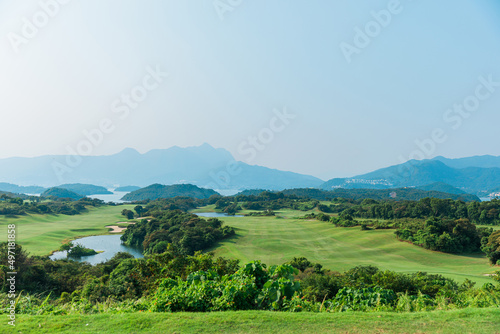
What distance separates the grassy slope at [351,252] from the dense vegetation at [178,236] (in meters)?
2.22

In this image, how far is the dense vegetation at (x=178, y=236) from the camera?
38.0 metres

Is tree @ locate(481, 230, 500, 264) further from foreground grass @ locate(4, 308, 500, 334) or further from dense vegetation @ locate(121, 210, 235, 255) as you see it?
dense vegetation @ locate(121, 210, 235, 255)

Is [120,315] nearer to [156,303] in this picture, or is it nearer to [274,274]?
[156,303]

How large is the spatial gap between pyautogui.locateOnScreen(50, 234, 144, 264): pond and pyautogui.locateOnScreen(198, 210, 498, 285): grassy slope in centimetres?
1518

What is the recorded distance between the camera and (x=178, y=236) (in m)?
42.7

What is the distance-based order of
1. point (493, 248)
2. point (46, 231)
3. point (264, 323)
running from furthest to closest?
point (46, 231) → point (493, 248) → point (264, 323)

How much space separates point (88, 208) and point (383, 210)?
93118mm

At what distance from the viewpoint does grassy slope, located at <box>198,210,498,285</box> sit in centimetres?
2558

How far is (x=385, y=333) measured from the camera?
4.90m

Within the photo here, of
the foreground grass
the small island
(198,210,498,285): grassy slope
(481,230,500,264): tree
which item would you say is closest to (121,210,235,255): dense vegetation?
(198,210,498,285): grassy slope

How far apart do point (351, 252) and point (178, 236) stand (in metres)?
25.3

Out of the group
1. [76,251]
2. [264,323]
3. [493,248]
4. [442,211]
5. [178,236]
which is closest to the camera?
[264,323]

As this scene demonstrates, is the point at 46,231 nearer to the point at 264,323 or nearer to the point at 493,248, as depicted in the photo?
the point at 264,323

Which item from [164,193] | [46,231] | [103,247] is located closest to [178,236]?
[103,247]
